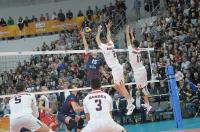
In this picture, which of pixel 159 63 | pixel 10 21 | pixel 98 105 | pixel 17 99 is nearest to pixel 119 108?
pixel 159 63

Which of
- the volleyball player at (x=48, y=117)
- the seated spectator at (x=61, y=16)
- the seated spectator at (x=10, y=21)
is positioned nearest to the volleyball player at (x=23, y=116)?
the volleyball player at (x=48, y=117)

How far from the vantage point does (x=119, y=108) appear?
19438 millimetres

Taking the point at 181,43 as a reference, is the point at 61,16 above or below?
above

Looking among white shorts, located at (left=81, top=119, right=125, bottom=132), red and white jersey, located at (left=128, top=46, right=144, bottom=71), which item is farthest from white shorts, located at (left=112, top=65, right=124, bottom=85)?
white shorts, located at (left=81, top=119, right=125, bottom=132)

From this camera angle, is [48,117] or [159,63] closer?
[48,117]

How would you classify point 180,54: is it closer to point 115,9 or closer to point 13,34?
point 115,9

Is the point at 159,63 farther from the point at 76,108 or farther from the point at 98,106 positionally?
the point at 98,106

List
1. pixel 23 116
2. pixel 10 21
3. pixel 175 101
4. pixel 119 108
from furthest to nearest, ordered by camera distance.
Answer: pixel 10 21 → pixel 119 108 → pixel 175 101 → pixel 23 116

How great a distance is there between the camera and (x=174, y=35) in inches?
885

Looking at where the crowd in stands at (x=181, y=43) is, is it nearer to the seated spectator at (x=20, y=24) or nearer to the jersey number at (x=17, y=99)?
the seated spectator at (x=20, y=24)

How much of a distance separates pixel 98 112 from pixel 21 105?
2.30 metres

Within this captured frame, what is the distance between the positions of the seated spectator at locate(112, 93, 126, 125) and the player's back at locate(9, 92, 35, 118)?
29.5ft

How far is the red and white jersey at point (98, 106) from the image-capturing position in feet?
29.9

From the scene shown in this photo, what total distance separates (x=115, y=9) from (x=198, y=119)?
12.0m
